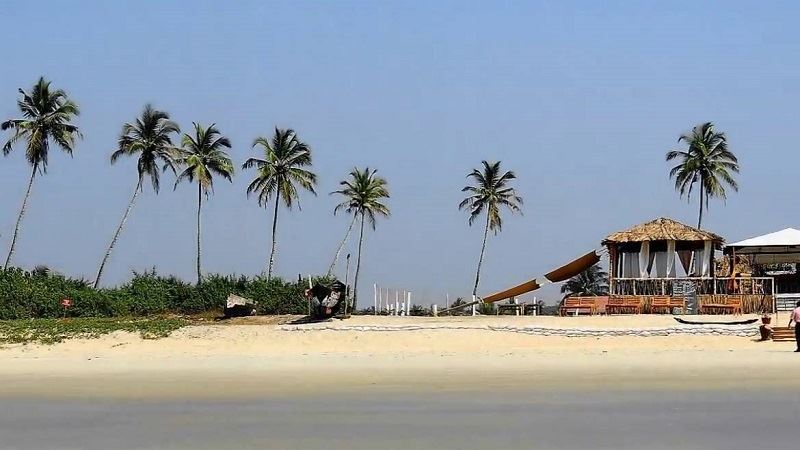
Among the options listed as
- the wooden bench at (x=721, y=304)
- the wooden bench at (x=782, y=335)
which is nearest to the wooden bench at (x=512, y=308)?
the wooden bench at (x=721, y=304)

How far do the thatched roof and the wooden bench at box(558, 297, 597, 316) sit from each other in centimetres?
279

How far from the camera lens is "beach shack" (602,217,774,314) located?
30.1 meters

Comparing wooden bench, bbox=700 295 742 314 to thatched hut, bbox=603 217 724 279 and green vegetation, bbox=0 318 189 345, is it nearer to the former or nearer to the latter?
thatched hut, bbox=603 217 724 279

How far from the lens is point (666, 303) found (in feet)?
98.5

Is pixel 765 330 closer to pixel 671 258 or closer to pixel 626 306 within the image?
pixel 626 306

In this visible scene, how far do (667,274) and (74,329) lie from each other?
17.6 meters

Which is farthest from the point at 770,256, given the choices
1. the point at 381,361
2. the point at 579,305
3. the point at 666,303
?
the point at 381,361

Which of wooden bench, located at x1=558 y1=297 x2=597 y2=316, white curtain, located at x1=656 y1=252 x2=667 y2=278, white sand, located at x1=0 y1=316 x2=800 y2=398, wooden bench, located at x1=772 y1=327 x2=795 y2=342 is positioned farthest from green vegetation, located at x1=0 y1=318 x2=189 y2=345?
wooden bench, located at x1=772 y1=327 x2=795 y2=342

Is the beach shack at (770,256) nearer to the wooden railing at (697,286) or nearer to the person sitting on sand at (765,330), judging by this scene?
the wooden railing at (697,286)

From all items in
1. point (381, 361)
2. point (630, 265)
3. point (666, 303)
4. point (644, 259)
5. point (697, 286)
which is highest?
point (644, 259)

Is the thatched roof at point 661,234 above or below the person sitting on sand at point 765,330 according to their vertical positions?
above

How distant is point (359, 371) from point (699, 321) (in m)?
10.00

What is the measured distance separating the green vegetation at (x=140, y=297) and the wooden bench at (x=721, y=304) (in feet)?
40.0

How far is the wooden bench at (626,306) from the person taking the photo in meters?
30.3
